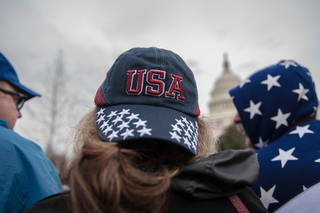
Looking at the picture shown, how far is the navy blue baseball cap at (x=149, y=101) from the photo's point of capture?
1.00 m

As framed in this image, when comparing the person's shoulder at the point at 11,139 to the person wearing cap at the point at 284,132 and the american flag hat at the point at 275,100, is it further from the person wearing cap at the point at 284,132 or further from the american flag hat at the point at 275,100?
the american flag hat at the point at 275,100

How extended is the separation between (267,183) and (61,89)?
1166cm

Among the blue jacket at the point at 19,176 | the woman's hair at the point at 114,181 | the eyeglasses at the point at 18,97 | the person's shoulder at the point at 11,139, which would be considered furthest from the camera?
the eyeglasses at the point at 18,97

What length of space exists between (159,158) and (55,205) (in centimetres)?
47

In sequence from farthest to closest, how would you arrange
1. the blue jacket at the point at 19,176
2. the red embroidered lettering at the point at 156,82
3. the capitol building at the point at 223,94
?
the capitol building at the point at 223,94 → the blue jacket at the point at 19,176 → the red embroidered lettering at the point at 156,82

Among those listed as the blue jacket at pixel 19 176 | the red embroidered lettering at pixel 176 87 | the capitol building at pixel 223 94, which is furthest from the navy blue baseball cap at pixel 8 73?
the capitol building at pixel 223 94

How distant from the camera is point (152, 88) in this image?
3.72ft

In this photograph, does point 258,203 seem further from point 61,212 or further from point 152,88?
point 61,212

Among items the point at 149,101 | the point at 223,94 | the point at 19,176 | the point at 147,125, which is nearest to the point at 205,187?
the point at 147,125

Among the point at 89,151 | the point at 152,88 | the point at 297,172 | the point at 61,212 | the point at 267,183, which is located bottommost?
the point at 267,183

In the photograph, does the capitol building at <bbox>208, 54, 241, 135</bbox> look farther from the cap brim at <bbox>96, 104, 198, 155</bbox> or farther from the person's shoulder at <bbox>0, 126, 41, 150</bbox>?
the cap brim at <bbox>96, 104, 198, 155</bbox>

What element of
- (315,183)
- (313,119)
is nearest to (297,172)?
(315,183)

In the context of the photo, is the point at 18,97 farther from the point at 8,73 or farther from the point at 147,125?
the point at 147,125

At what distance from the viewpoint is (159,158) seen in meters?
1.05
